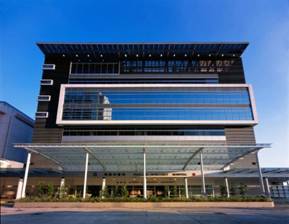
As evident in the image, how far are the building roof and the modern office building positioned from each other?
0.21 meters

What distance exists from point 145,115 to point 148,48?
54.2 feet

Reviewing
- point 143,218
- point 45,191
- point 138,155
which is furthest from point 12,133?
point 143,218

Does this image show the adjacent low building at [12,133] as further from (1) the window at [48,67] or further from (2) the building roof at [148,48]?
(2) the building roof at [148,48]

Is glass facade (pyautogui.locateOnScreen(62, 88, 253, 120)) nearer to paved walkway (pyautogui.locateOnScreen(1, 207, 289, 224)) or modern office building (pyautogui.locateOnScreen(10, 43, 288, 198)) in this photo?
modern office building (pyautogui.locateOnScreen(10, 43, 288, 198))

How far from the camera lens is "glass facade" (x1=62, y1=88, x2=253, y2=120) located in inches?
1598

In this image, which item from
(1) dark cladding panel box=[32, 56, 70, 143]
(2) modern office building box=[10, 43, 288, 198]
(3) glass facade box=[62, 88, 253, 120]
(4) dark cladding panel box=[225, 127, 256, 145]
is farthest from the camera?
(1) dark cladding panel box=[32, 56, 70, 143]

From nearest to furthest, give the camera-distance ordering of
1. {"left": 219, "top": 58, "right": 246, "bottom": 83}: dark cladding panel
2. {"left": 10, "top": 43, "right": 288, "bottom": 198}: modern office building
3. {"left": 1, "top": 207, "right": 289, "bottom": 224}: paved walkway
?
{"left": 1, "top": 207, "right": 289, "bottom": 224}: paved walkway → {"left": 10, "top": 43, "right": 288, "bottom": 198}: modern office building → {"left": 219, "top": 58, "right": 246, "bottom": 83}: dark cladding panel

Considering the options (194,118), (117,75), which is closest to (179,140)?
(194,118)

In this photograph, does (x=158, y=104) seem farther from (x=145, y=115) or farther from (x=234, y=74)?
(x=234, y=74)

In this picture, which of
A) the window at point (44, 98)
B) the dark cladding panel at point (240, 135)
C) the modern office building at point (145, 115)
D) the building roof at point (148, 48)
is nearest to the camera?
the modern office building at point (145, 115)

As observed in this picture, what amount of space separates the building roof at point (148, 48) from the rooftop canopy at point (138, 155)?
2683cm

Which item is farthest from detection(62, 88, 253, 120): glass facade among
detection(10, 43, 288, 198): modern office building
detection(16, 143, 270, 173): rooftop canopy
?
detection(16, 143, 270, 173): rooftop canopy

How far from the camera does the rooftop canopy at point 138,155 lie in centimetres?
2102

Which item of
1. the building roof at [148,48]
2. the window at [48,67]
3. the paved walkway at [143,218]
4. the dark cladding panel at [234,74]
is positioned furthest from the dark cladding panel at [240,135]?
the window at [48,67]
